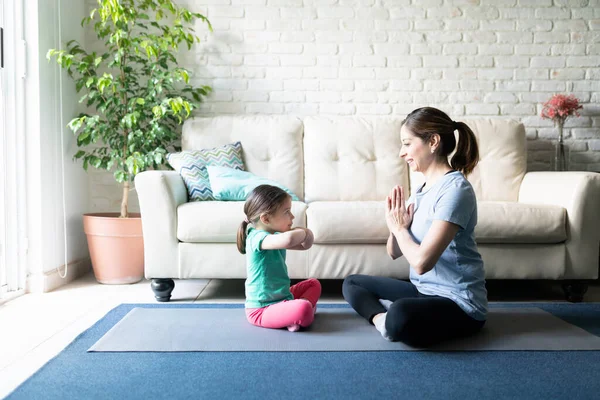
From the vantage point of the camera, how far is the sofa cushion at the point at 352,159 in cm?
310

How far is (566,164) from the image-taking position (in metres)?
3.49

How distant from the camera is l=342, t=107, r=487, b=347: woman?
1.72 metres

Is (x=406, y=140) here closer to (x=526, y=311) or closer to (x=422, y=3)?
(x=526, y=311)

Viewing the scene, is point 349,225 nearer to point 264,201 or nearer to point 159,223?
point 264,201

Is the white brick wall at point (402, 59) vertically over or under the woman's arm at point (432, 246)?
Result: over

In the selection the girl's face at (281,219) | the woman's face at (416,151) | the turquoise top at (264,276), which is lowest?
the turquoise top at (264,276)

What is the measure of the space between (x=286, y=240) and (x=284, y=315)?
0.28 metres

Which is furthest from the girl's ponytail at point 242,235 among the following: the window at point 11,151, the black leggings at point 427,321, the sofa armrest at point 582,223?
the sofa armrest at point 582,223

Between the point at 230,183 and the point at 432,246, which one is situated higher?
the point at 230,183

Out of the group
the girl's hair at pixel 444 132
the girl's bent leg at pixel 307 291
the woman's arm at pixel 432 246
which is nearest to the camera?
the woman's arm at pixel 432 246

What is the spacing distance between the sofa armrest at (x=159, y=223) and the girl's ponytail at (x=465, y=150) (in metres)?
1.30

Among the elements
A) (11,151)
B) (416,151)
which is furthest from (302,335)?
(11,151)

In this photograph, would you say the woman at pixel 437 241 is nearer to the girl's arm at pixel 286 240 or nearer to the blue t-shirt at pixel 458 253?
the blue t-shirt at pixel 458 253

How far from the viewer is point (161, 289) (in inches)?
100
